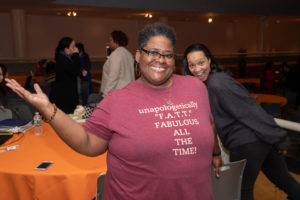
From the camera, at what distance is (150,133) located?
1.15m

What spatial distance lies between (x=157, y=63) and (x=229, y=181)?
2.97ft

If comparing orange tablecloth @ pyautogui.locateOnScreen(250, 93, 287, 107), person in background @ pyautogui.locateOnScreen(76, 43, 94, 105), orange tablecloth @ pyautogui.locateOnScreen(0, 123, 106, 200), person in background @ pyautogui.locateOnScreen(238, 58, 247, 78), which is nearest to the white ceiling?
person in background @ pyautogui.locateOnScreen(238, 58, 247, 78)

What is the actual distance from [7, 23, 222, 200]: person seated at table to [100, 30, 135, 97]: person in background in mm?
2514

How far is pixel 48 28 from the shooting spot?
40.4ft

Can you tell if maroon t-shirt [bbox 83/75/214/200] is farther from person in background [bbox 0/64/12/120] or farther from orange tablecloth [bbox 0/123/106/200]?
person in background [bbox 0/64/12/120]

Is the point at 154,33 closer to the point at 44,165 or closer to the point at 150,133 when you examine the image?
the point at 150,133

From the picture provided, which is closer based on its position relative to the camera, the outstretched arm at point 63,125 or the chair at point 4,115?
the outstretched arm at point 63,125

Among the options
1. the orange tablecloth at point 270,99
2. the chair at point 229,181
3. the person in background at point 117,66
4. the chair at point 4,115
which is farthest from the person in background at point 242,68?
the chair at point 229,181

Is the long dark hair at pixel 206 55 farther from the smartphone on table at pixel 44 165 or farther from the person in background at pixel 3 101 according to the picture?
the person in background at pixel 3 101

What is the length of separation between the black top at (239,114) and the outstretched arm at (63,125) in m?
0.84

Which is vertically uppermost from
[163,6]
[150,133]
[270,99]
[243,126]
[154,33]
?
[163,6]

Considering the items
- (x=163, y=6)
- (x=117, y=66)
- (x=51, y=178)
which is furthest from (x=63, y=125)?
(x=163, y=6)

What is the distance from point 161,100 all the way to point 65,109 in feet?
9.54

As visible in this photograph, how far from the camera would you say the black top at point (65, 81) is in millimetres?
3738
